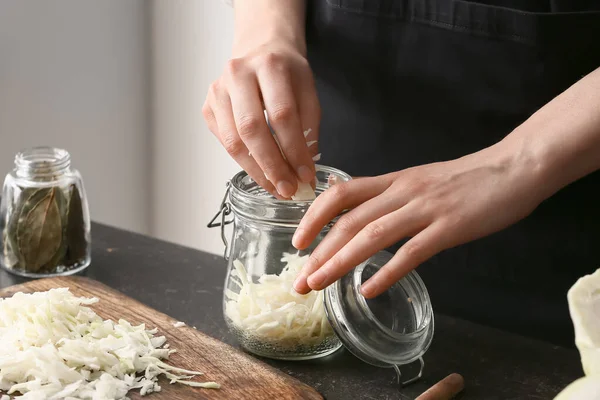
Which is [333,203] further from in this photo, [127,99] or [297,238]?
[127,99]

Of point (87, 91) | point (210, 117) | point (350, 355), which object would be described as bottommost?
point (87, 91)

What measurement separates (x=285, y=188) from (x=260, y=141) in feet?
0.22

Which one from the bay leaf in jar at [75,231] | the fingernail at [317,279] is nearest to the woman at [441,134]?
the fingernail at [317,279]

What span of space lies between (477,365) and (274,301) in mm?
278

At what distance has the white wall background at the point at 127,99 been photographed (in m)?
2.34

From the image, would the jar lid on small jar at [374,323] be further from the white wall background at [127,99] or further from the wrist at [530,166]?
the white wall background at [127,99]

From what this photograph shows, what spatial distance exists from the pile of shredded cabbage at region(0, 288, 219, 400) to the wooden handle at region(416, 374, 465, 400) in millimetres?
251

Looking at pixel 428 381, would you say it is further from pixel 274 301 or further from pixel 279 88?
pixel 279 88

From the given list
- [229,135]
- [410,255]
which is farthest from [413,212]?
[229,135]

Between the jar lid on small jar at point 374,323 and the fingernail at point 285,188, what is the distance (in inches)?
4.9

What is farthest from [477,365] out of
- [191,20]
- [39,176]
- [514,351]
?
[191,20]

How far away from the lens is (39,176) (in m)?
1.27

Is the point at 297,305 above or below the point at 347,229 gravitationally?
below

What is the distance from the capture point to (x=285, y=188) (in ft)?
3.33
